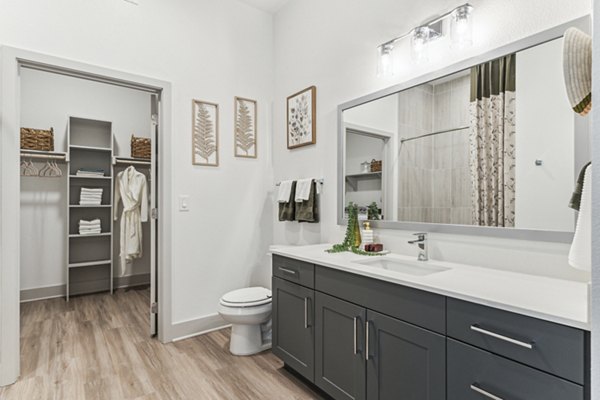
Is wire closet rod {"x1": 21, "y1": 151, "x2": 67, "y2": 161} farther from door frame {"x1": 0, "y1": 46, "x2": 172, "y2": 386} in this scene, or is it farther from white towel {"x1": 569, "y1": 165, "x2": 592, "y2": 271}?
white towel {"x1": 569, "y1": 165, "x2": 592, "y2": 271}

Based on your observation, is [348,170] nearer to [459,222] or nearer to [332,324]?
[459,222]

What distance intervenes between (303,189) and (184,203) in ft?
3.34

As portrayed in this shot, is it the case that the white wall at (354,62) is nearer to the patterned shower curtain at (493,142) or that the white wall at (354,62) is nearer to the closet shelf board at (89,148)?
the patterned shower curtain at (493,142)

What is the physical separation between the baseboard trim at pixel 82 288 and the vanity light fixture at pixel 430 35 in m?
3.93

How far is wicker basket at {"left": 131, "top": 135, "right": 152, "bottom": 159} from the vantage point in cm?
417

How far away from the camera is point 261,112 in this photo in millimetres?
3268

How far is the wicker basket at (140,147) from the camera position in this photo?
417 centimetres

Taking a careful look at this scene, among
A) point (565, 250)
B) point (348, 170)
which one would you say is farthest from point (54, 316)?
point (565, 250)

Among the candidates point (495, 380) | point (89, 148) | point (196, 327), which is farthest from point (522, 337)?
point (89, 148)

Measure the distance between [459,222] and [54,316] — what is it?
3745 millimetres

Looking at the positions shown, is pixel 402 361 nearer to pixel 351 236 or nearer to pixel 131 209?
pixel 351 236

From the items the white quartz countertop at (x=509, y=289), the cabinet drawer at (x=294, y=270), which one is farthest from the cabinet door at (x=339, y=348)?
the white quartz countertop at (x=509, y=289)

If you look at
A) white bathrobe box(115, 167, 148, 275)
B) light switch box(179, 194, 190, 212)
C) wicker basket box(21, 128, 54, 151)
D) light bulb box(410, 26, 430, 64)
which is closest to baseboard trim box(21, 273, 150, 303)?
white bathrobe box(115, 167, 148, 275)

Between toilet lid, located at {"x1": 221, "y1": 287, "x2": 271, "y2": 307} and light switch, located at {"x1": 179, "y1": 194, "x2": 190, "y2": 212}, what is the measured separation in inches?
32.3
